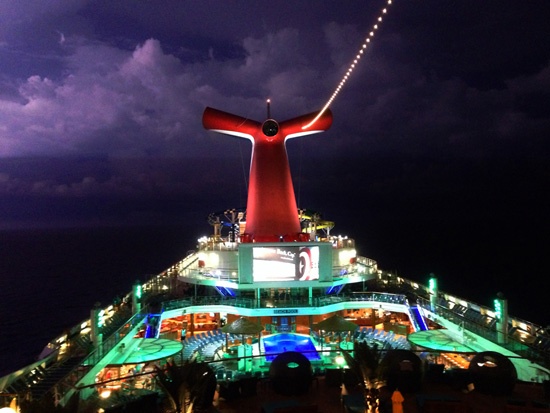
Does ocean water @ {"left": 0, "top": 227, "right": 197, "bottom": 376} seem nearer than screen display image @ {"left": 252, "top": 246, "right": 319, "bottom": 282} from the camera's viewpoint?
No

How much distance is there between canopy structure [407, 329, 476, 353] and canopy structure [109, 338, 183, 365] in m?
9.52

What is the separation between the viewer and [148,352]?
15.4 m

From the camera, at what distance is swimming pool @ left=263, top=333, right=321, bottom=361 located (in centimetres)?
1933

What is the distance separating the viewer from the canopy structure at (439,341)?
1653cm

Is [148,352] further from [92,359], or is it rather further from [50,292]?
[50,292]

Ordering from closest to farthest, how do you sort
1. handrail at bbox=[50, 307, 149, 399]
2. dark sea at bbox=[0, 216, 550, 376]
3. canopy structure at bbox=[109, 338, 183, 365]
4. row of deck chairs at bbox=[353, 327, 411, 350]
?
1. handrail at bbox=[50, 307, 149, 399]
2. canopy structure at bbox=[109, 338, 183, 365]
3. row of deck chairs at bbox=[353, 327, 411, 350]
4. dark sea at bbox=[0, 216, 550, 376]

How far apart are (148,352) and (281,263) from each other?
9807mm

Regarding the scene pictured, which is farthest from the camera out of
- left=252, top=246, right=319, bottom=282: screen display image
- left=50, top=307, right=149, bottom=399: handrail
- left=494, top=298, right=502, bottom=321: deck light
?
left=252, top=246, right=319, bottom=282: screen display image

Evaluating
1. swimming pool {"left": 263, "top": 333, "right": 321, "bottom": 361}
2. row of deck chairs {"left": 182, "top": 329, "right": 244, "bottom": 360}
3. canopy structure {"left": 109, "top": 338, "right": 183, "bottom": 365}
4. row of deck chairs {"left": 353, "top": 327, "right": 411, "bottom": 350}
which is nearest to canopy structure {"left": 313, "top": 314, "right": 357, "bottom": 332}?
swimming pool {"left": 263, "top": 333, "right": 321, "bottom": 361}

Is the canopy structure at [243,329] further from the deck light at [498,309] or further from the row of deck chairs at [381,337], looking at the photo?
the deck light at [498,309]

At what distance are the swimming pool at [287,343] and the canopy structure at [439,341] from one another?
482 centimetres

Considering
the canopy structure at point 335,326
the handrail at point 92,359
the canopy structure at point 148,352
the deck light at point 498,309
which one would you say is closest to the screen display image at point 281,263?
the canopy structure at point 335,326

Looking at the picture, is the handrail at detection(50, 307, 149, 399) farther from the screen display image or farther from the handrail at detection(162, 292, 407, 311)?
the screen display image

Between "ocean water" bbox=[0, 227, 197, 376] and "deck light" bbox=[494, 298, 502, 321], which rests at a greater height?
"deck light" bbox=[494, 298, 502, 321]
